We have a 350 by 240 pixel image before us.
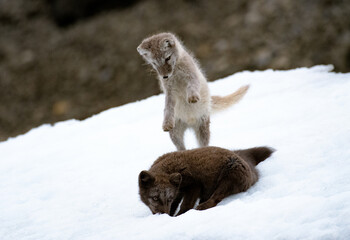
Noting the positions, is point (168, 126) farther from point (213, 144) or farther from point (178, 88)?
point (213, 144)

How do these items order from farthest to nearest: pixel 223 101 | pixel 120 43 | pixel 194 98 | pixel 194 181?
1. pixel 120 43
2. pixel 223 101
3. pixel 194 98
4. pixel 194 181

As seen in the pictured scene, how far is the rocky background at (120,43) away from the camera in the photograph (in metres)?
15.1

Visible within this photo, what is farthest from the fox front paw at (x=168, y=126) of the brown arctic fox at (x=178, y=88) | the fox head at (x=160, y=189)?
the fox head at (x=160, y=189)

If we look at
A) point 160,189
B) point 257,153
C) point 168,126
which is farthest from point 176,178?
point 168,126

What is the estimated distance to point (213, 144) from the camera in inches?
243

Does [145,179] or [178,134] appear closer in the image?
[145,179]

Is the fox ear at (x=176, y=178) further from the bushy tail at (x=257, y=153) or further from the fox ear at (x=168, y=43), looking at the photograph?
the fox ear at (x=168, y=43)

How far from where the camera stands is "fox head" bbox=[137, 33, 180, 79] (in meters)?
5.54

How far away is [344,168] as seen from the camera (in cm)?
412

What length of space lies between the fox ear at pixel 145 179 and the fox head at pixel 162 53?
1.61m

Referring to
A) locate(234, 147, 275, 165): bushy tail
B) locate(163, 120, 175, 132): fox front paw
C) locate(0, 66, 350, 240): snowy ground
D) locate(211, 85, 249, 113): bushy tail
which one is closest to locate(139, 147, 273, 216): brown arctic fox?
locate(0, 66, 350, 240): snowy ground

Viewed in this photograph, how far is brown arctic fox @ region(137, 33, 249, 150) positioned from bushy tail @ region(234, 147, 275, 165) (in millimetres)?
883

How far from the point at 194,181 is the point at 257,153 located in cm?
98

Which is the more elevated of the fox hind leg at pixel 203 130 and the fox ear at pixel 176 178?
the fox ear at pixel 176 178
